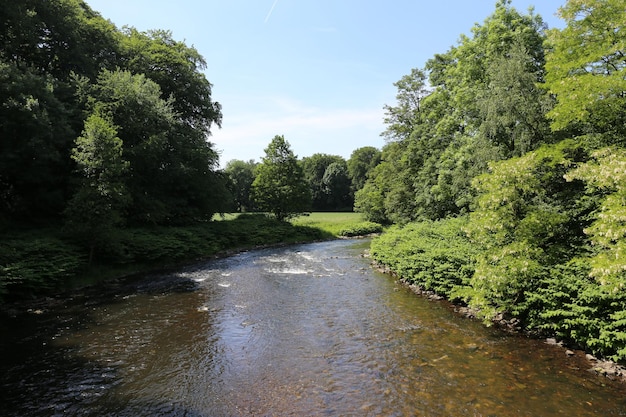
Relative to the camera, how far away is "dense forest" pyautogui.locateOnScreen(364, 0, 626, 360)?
28.6ft

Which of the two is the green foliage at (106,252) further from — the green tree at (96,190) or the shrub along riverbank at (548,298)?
the shrub along riverbank at (548,298)

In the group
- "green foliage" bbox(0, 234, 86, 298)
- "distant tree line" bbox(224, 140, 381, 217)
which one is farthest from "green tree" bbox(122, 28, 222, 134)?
"green foliage" bbox(0, 234, 86, 298)

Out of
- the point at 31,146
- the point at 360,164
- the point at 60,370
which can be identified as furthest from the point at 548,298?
the point at 360,164

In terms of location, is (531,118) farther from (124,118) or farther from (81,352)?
(124,118)

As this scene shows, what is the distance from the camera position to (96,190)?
61.4 feet

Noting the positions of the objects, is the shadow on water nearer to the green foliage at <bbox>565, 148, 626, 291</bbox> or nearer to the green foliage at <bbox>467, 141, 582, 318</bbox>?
the green foliage at <bbox>467, 141, 582, 318</bbox>

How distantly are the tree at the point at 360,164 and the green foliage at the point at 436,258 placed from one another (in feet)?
243

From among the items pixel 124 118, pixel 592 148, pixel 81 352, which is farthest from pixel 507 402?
pixel 124 118

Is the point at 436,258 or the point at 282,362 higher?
the point at 436,258

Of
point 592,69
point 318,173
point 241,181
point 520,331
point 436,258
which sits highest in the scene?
point 318,173

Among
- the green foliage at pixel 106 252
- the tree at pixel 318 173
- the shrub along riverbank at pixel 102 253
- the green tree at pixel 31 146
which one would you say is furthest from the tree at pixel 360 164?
the green tree at pixel 31 146

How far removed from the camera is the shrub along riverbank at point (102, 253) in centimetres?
1499

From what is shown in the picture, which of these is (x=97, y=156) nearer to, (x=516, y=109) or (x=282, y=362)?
(x=282, y=362)

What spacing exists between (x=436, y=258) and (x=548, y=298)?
222 inches
